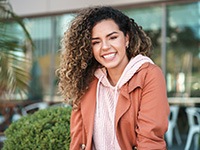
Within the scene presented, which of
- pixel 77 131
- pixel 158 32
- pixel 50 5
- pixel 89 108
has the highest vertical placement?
pixel 50 5

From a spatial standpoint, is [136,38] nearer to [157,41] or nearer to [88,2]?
[88,2]

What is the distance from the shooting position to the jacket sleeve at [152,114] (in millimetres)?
2453

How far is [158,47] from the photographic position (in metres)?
8.28

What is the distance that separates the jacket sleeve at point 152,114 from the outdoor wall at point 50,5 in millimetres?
4689

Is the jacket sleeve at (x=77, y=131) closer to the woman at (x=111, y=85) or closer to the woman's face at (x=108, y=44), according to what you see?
the woman at (x=111, y=85)

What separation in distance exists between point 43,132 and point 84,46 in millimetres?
1084

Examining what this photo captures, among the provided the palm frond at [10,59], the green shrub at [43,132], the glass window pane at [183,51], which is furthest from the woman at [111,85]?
the glass window pane at [183,51]

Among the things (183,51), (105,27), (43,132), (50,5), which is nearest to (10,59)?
(43,132)

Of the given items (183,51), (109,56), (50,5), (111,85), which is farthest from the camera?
(183,51)

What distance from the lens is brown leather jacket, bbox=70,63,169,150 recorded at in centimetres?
246

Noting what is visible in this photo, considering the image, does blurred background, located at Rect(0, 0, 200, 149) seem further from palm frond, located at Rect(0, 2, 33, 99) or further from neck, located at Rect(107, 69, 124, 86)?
neck, located at Rect(107, 69, 124, 86)

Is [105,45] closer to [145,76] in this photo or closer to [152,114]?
[145,76]

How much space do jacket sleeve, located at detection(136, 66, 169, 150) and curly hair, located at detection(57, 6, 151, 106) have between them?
345 mm

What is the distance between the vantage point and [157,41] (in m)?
8.34
